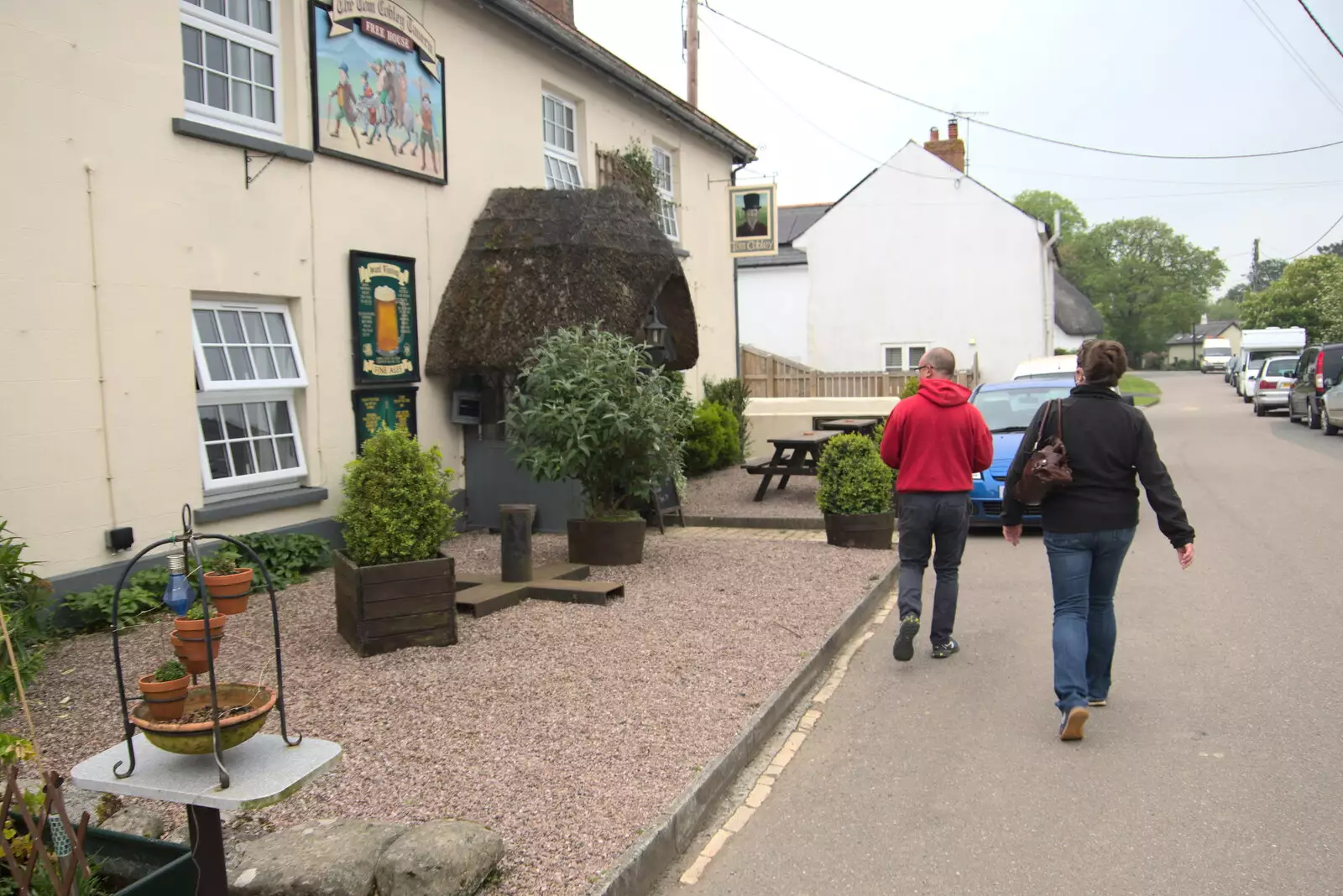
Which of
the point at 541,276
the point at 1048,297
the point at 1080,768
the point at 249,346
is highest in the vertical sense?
the point at 1048,297

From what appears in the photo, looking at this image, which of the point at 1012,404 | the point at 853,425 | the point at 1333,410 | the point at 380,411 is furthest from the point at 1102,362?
the point at 1333,410

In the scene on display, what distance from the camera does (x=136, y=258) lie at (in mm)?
6953

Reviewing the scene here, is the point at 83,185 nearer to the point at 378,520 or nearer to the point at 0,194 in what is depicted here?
the point at 0,194

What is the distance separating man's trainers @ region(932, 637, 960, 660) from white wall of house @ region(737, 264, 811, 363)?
27.5m

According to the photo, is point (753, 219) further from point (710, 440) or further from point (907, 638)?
point (907, 638)

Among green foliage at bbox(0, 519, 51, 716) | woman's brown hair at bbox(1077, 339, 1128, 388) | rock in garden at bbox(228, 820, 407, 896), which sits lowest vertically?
rock in garden at bbox(228, 820, 407, 896)

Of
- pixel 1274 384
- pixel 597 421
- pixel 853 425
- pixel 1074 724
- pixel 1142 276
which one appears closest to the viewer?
pixel 1074 724

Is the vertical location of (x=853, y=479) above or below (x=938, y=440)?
below

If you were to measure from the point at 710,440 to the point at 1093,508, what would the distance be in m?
11.0

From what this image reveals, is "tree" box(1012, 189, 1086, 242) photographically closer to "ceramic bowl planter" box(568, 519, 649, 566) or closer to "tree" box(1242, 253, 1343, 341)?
"tree" box(1242, 253, 1343, 341)

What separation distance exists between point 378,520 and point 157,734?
3201 millimetres

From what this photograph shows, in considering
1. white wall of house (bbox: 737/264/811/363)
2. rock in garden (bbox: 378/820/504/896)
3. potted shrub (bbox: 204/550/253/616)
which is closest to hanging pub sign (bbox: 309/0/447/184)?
potted shrub (bbox: 204/550/253/616)

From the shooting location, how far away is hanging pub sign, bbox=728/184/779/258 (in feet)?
57.7

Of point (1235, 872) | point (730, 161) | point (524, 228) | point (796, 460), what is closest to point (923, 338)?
point (730, 161)
